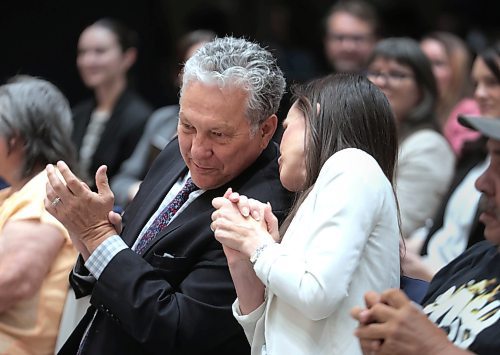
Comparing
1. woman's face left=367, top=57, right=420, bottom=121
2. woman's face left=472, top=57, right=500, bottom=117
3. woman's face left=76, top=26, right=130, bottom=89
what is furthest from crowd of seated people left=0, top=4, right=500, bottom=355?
woman's face left=76, top=26, right=130, bottom=89

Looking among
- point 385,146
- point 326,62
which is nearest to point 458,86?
point 326,62

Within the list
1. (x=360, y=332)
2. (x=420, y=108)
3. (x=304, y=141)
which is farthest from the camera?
(x=420, y=108)

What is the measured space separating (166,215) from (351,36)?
2.88 metres

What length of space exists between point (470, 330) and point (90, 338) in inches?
39.6

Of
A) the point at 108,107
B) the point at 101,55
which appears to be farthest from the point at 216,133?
the point at 101,55

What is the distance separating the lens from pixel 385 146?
2.24 metres

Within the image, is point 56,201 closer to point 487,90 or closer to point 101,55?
point 487,90

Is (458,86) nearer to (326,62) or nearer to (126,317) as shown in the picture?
(326,62)

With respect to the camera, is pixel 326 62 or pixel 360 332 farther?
pixel 326 62

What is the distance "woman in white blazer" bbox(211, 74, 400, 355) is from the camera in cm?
200

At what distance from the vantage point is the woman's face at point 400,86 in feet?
13.6

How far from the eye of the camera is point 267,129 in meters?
2.55

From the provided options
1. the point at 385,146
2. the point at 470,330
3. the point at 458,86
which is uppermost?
the point at 385,146

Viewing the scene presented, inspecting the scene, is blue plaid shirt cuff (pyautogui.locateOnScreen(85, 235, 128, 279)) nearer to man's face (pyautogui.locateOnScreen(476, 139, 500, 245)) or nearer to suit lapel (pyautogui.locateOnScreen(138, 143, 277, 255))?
suit lapel (pyautogui.locateOnScreen(138, 143, 277, 255))
